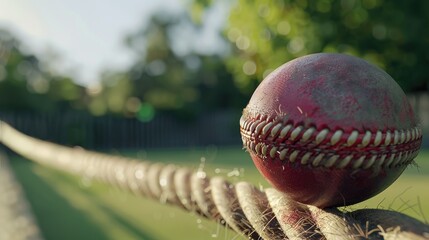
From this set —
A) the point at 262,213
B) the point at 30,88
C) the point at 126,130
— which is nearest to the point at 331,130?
the point at 262,213

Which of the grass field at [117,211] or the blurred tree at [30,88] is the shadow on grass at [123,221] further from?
the blurred tree at [30,88]

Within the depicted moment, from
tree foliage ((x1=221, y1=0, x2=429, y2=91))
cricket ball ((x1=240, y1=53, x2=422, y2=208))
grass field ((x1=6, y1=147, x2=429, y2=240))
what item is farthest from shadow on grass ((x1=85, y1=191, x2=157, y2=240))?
tree foliage ((x1=221, y1=0, x2=429, y2=91))

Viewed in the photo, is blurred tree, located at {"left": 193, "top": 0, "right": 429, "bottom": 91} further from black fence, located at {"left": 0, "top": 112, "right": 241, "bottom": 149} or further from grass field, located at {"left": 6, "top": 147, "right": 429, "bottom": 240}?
black fence, located at {"left": 0, "top": 112, "right": 241, "bottom": 149}

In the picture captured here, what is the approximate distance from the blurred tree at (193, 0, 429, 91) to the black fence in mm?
6329

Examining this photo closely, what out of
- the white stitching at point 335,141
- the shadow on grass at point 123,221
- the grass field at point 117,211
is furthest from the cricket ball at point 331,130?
the shadow on grass at point 123,221

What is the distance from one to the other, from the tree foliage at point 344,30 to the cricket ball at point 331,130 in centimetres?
1007

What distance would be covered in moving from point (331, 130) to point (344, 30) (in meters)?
11.1

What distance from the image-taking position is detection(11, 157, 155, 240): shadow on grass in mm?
4594

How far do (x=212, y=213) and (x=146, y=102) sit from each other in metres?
20.6

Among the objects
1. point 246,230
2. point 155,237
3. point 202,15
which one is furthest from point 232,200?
point 202,15

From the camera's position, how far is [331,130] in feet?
4.89

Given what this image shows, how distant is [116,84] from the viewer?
23984 mm

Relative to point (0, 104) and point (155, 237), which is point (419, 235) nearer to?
point (155, 237)

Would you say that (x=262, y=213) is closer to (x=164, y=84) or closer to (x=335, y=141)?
(x=335, y=141)
